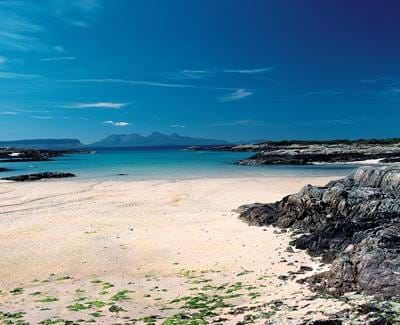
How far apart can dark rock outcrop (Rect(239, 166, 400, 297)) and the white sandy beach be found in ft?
2.98

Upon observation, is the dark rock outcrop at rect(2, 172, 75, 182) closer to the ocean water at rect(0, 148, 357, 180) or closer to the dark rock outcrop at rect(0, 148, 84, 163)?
the ocean water at rect(0, 148, 357, 180)

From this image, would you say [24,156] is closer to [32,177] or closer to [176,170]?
[32,177]

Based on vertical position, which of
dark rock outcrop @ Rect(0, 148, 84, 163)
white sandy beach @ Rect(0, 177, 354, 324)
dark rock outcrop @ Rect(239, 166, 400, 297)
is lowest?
white sandy beach @ Rect(0, 177, 354, 324)

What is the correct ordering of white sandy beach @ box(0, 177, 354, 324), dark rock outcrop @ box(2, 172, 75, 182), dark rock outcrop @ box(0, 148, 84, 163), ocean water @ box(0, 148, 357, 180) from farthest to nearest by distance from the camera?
dark rock outcrop @ box(0, 148, 84, 163), ocean water @ box(0, 148, 357, 180), dark rock outcrop @ box(2, 172, 75, 182), white sandy beach @ box(0, 177, 354, 324)

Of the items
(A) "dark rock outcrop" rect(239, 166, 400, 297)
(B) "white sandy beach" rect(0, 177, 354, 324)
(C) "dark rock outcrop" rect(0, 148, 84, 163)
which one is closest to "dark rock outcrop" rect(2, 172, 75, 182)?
(B) "white sandy beach" rect(0, 177, 354, 324)

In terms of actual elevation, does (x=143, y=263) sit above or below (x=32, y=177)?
below

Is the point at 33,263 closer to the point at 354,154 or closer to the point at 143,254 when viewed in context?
the point at 143,254

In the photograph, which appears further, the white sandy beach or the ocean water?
the ocean water

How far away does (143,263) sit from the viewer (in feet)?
48.5

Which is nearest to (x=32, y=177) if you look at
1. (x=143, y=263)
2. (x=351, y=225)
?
(x=143, y=263)

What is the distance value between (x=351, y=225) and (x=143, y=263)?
8.08 metres

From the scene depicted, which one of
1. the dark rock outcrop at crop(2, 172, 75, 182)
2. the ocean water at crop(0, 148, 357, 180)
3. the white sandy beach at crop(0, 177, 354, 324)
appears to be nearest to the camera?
the white sandy beach at crop(0, 177, 354, 324)

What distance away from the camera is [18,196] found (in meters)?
34.8

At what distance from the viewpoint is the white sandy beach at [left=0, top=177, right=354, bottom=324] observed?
33.8ft
